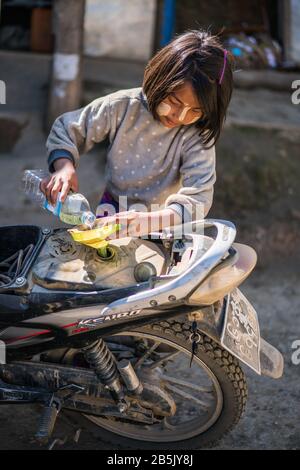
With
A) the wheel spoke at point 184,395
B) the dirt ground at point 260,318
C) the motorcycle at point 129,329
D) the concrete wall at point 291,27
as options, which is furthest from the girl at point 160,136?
the concrete wall at point 291,27

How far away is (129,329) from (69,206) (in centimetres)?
52

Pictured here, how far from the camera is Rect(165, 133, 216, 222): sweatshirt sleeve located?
2812 mm

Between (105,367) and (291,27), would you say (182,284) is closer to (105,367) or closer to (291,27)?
(105,367)

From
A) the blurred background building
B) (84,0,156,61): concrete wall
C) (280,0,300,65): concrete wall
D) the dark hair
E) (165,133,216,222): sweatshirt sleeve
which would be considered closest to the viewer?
the dark hair

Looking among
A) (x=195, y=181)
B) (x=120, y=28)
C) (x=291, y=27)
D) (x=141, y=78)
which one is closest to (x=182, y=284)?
(x=195, y=181)

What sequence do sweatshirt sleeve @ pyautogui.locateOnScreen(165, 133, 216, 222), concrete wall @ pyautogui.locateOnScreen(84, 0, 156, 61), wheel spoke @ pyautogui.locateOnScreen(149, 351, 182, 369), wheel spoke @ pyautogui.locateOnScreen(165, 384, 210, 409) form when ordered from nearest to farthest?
sweatshirt sleeve @ pyautogui.locateOnScreen(165, 133, 216, 222) < wheel spoke @ pyautogui.locateOnScreen(149, 351, 182, 369) < wheel spoke @ pyautogui.locateOnScreen(165, 384, 210, 409) < concrete wall @ pyautogui.locateOnScreen(84, 0, 156, 61)

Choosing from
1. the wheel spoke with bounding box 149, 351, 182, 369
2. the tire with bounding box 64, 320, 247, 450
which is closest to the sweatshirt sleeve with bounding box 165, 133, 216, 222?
the tire with bounding box 64, 320, 247, 450

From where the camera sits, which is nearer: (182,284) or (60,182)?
(182,284)

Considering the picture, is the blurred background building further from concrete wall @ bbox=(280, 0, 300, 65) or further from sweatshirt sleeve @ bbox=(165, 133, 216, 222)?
sweatshirt sleeve @ bbox=(165, 133, 216, 222)

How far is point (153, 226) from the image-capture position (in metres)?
2.74

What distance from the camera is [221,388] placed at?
9.75 feet

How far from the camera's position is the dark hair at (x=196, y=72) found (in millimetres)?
2699

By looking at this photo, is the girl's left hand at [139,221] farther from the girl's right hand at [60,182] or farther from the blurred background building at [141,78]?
the blurred background building at [141,78]

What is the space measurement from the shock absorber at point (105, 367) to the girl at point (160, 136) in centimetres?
52
